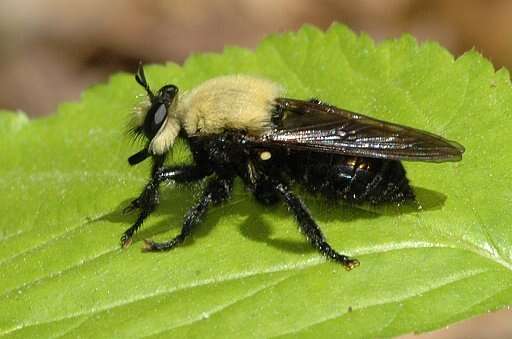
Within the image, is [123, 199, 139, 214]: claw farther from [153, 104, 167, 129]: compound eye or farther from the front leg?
[153, 104, 167, 129]: compound eye

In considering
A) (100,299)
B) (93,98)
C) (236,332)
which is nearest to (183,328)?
(236,332)

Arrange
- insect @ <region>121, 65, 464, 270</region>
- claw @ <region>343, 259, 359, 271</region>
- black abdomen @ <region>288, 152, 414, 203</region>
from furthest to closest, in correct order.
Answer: black abdomen @ <region>288, 152, 414, 203</region> < insect @ <region>121, 65, 464, 270</region> < claw @ <region>343, 259, 359, 271</region>

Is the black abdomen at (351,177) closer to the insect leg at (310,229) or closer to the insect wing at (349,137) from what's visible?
the insect leg at (310,229)

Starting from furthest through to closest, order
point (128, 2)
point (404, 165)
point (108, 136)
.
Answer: point (128, 2), point (108, 136), point (404, 165)

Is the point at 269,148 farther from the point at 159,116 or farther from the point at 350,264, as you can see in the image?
the point at 350,264

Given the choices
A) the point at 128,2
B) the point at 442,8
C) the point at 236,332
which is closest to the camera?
the point at 236,332

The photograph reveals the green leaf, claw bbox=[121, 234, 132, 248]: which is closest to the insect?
claw bbox=[121, 234, 132, 248]

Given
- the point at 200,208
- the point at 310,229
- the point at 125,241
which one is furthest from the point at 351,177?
the point at 125,241

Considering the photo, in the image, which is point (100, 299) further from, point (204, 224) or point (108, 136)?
point (108, 136)
